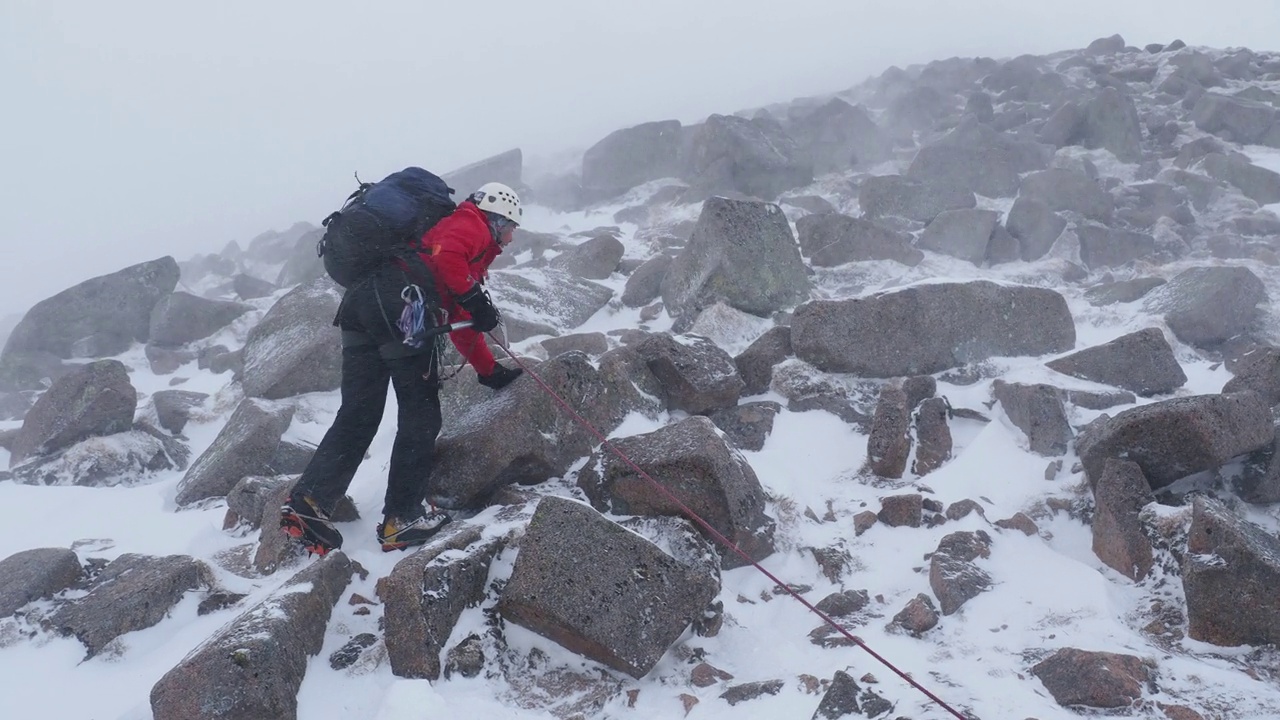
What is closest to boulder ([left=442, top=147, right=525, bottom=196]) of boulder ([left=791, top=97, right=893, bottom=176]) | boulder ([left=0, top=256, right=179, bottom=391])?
boulder ([left=791, top=97, right=893, bottom=176])

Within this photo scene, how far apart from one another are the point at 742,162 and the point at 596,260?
7.37 meters

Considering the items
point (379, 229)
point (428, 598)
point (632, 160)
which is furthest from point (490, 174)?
point (428, 598)

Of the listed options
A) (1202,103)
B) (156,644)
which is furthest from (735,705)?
(1202,103)

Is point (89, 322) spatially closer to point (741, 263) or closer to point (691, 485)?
point (741, 263)

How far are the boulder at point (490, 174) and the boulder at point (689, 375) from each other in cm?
1734

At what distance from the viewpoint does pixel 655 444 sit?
5.89 m

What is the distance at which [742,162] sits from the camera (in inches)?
744

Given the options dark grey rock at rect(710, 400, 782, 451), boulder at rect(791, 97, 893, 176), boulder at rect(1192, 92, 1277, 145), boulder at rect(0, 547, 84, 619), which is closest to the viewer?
boulder at rect(0, 547, 84, 619)

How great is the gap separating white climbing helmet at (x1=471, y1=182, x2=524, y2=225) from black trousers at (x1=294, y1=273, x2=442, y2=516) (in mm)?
1036

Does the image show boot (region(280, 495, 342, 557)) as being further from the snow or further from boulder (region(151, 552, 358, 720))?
boulder (region(151, 552, 358, 720))

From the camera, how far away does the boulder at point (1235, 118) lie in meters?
19.0

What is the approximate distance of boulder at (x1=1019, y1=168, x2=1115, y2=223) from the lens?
1498 centimetres

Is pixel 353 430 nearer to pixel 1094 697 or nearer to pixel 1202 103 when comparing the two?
pixel 1094 697

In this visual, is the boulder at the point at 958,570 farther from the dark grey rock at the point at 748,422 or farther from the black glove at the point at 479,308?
the black glove at the point at 479,308
